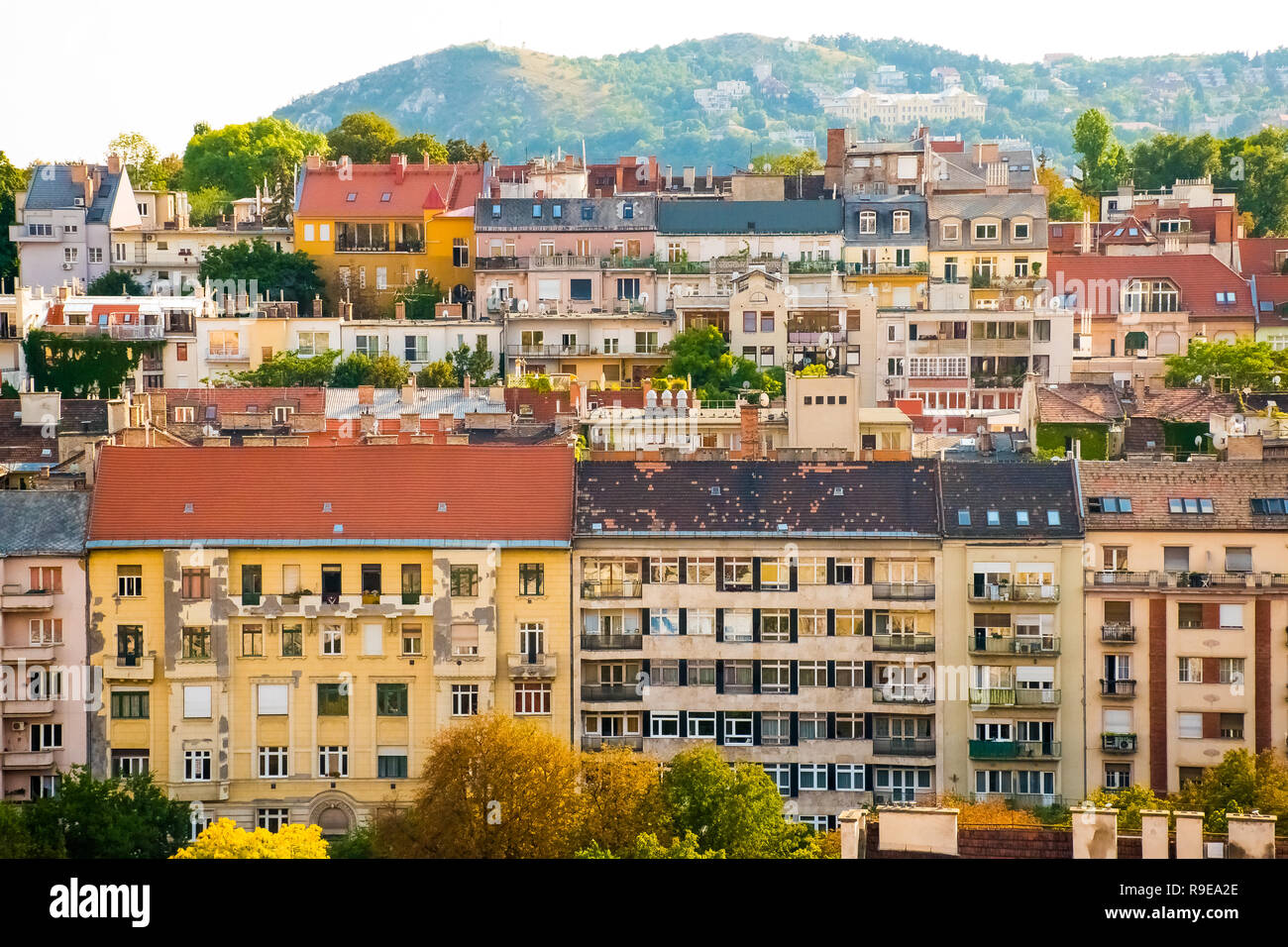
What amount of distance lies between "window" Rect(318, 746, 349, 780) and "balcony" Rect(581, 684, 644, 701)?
4703mm

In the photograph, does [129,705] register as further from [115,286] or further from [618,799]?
[115,286]

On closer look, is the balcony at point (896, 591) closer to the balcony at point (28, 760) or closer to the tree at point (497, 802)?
the tree at point (497, 802)

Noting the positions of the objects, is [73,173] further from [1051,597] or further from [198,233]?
[1051,597]

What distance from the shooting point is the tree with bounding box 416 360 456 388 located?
229 ft

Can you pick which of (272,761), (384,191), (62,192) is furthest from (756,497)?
(62,192)

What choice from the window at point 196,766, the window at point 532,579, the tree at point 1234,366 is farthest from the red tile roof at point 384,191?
the window at point 196,766

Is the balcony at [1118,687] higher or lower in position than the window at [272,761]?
higher

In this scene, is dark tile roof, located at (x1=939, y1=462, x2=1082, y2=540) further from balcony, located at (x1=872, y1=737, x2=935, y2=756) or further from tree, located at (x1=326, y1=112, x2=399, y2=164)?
tree, located at (x1=326, y1=112, x2=399, y2=164)

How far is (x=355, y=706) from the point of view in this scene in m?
46.3

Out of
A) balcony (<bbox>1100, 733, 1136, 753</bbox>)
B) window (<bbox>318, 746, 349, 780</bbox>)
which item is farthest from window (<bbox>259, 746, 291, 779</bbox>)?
balcony (<bbox>1100, 733, 1136, 753</bbox>)

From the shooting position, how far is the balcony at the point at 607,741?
4606cm

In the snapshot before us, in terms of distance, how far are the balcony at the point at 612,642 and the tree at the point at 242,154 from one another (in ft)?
208
